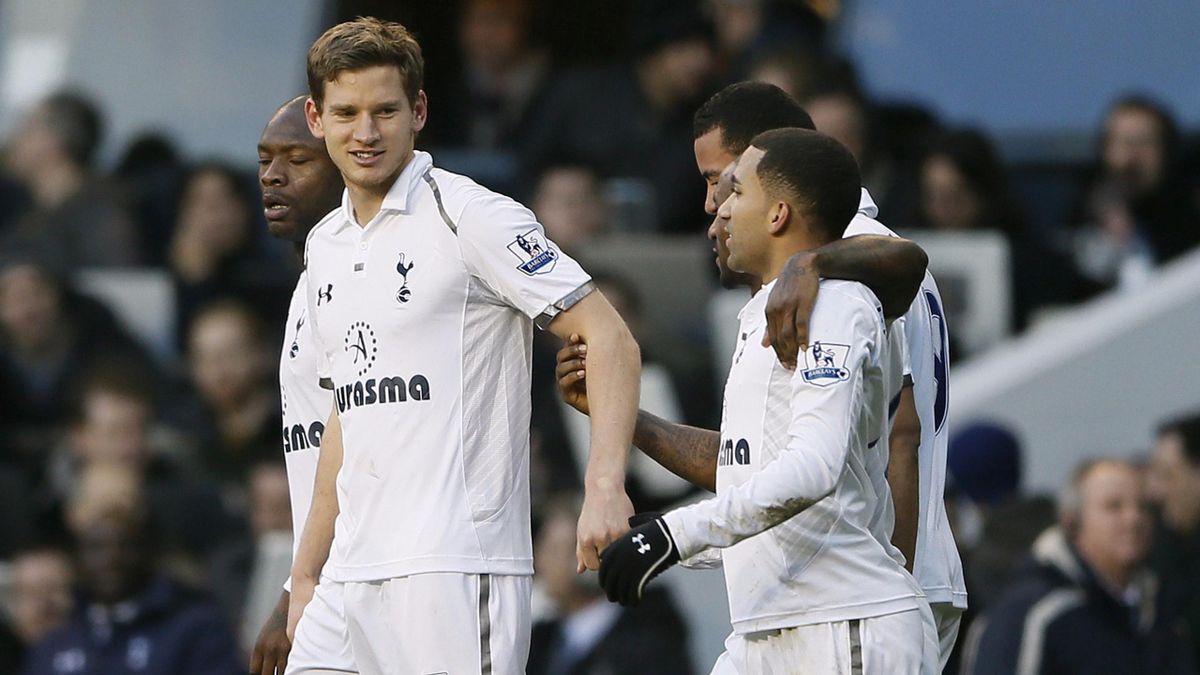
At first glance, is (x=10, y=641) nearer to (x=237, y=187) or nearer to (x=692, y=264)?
(x=237, y=187)

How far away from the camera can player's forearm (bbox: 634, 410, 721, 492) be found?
17.9 feet

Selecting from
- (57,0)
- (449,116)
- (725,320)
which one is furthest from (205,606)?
(57,0)

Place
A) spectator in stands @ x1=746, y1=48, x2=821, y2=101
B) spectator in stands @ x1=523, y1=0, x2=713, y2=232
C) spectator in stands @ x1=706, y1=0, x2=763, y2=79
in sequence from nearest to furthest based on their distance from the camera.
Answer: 1. spectator in stands @ x1=746, y1=48, x2=821, y2=101
2. spectator in stands @ x1=523, y1=0, x2=713, y2=232
3. spectator in stands @ x1=706, y1=0, x2=763, y2=79

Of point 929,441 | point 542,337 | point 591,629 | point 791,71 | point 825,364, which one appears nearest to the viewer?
point 825,364

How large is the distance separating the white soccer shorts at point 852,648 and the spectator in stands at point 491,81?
8.47m

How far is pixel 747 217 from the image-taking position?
16.5 ft

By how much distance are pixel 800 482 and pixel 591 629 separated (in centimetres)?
470

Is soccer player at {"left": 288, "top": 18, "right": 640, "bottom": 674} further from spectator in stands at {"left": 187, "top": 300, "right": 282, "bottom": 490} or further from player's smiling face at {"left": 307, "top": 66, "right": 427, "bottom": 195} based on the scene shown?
spectator in stands at {"left": 187, "top": 300, "right": 282, "bottom": 490}

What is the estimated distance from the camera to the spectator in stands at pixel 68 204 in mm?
12859

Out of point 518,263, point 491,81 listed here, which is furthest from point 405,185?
point 491,81

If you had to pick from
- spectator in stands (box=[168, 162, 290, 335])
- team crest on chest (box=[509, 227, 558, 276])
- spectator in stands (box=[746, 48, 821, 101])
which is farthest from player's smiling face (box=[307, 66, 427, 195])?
spectator in stands (box=[168, 162, 290, 335])

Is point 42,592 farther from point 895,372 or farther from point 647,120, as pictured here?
point 895,372

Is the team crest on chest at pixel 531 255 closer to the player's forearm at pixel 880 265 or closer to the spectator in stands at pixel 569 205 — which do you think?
the player's forearm at pixel 880 265

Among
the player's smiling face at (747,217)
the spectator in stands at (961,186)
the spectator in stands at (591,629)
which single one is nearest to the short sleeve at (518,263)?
the player's smiling face at (747,217)
